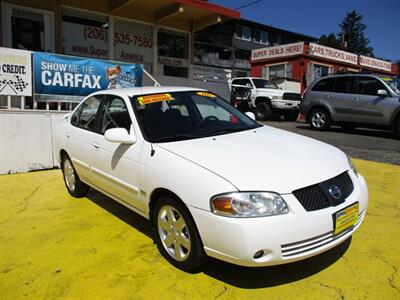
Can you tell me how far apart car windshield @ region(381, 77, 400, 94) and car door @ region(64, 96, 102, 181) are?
8.91m

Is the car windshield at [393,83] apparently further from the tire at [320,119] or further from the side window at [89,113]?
the side window at [89,113]

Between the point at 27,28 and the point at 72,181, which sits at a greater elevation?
the point at 27,28

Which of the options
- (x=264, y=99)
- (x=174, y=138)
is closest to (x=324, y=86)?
(x=264, y=99)

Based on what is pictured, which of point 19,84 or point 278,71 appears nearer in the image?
point 19,84

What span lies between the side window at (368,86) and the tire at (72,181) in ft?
29.1

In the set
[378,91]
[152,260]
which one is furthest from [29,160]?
[378,91]

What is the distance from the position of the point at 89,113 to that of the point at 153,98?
1.16 m

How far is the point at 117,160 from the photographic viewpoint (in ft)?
12.7

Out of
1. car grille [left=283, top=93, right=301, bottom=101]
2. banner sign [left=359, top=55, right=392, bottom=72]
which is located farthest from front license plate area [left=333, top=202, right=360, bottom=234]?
banner sign [left=359, top=55, right=392, bottom=72]

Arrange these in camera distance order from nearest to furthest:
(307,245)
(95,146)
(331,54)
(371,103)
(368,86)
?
(307,245), (95,146), (371,103), (368,86), (331,54)

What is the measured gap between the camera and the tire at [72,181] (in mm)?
5176

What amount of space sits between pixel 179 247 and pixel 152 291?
43 cm

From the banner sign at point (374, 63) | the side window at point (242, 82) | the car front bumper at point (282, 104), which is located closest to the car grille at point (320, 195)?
the car front bumper at point (282, 104)

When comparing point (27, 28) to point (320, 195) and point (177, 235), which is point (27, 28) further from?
point (320, 195)
